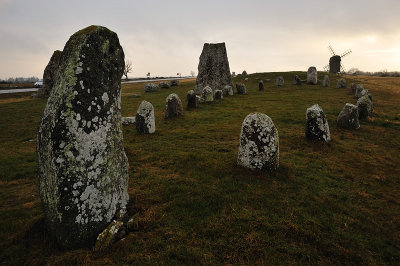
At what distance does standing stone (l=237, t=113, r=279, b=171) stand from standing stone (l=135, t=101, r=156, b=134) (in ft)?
19.5

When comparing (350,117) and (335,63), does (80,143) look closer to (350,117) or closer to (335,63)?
(350,117)

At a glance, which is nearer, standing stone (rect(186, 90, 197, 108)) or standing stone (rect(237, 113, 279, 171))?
standing stone (rect(237, 113, 279, 171))

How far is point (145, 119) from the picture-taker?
1138 cm

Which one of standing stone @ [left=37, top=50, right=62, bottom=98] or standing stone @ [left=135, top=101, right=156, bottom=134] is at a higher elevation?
standing stone @ [left=37, top=50, right=62, bottom=98]

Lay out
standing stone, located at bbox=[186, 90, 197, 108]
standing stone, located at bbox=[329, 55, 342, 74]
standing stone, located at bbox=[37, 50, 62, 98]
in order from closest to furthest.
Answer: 1. standing stone, located at bbox=[186, 90, 197, 108]
2. standing stone, located at bbox=[37, 50, 62, 98]
3. standing stone, located at bbox=[329, 55, 342, 74]

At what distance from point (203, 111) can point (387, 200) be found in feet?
41.5

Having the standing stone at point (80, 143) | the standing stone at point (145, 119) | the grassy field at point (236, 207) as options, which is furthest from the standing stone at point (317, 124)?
the standing stone at point (80, 143)

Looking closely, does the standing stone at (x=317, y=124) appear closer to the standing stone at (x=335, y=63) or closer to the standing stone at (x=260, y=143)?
the standing stone at (x=260, y=143)

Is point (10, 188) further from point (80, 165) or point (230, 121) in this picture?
point (230, 121)

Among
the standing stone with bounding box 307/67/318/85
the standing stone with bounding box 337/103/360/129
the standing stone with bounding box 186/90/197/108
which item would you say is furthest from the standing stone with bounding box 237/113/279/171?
the standing stone with bounding box 307/67/318/85

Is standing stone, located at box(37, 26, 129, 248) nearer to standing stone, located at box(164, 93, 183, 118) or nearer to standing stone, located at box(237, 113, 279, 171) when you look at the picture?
standing stone, located at box(237, 113, 279, 171)

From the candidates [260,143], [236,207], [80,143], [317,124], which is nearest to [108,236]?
[80,143]

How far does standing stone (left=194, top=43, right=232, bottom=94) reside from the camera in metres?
28.5

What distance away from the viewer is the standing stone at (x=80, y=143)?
3645mm
